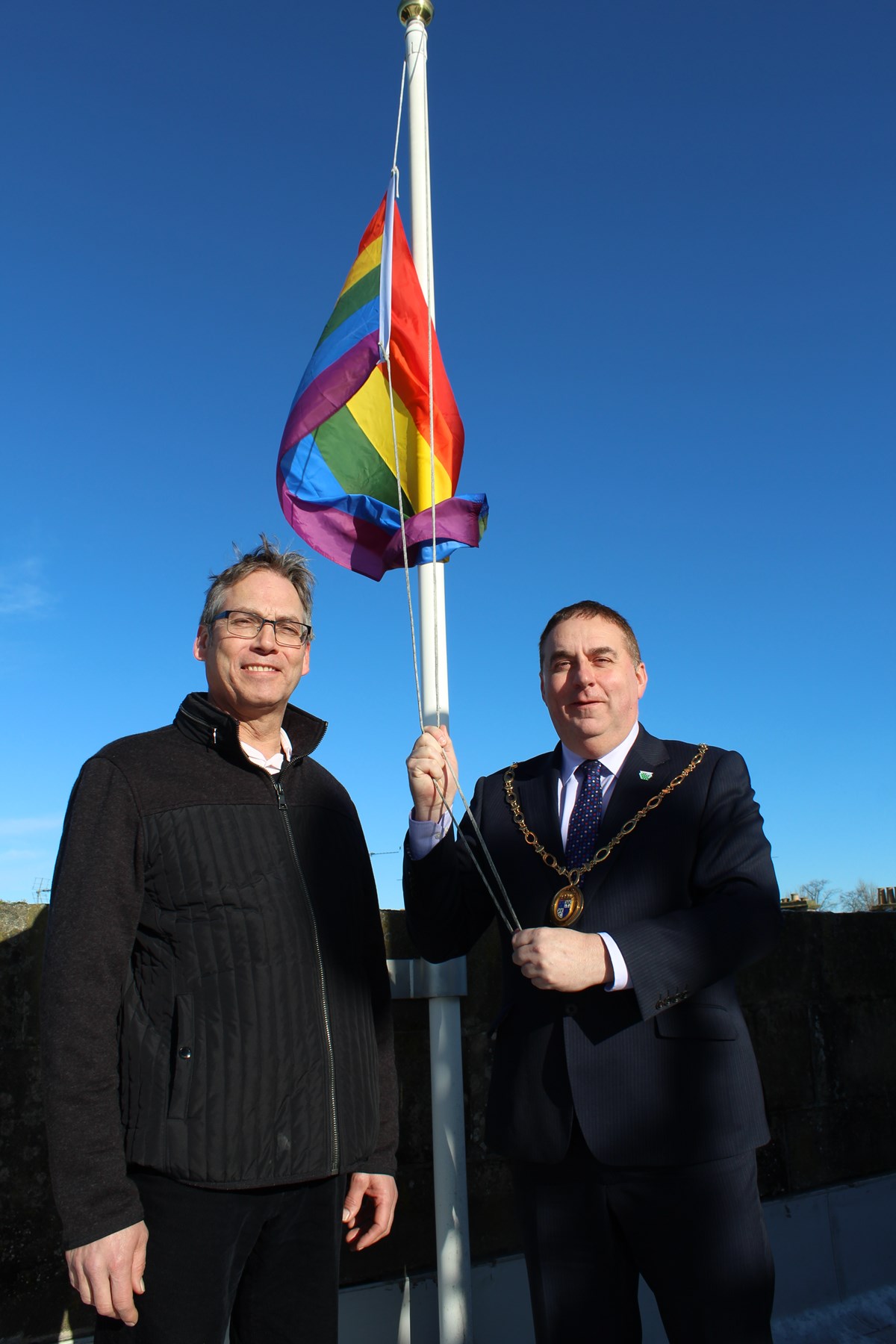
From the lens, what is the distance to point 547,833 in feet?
7.57

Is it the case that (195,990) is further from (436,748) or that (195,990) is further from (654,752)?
(654,752)

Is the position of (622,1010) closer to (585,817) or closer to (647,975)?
(647,975)

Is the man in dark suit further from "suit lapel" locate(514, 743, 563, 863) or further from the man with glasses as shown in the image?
the man with glasses

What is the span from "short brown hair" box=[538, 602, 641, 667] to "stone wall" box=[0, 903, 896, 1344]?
1113 mm

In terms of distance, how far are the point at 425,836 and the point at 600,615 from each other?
67cm

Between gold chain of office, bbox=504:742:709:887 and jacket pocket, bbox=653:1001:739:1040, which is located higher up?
gold chain of office, bbox=504:742:709:887

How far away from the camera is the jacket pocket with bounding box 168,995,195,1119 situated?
1.75 m

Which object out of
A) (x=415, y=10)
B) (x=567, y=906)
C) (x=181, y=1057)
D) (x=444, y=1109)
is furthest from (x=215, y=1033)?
(x=415, y=10)

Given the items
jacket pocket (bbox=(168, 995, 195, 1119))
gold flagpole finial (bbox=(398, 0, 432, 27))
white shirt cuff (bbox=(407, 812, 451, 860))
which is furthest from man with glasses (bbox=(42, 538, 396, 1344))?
gold flagpole finial (bbox=(398, 0, 432, 27))

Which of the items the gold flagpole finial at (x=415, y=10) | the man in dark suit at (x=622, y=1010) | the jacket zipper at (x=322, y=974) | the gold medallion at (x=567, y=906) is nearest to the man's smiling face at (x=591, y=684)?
the man in dark suit at (x=622, y=1010)

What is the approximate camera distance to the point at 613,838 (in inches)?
86.4

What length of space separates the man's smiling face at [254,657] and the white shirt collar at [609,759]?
2.21 ft

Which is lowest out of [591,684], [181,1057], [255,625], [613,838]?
[181,1057]

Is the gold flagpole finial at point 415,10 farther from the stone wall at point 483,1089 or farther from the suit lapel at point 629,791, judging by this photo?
the stone wall at point 483,1089
